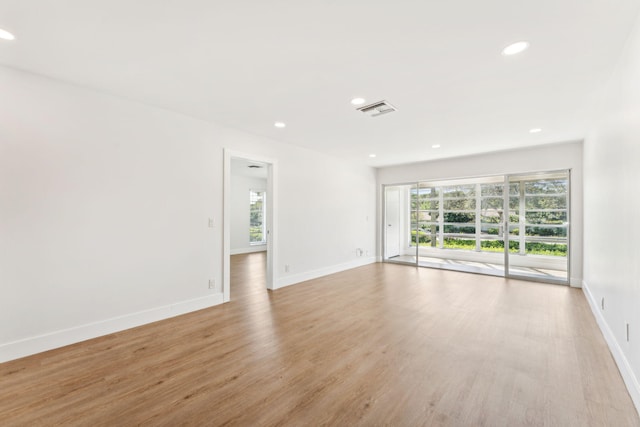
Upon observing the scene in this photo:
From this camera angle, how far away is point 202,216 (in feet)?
12.3

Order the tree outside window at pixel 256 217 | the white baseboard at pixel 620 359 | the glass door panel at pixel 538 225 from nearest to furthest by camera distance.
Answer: the white baseboard at pixel 620 359 < the glass door panel at pixel 538 225 < the tree outside window at pixel 256 217

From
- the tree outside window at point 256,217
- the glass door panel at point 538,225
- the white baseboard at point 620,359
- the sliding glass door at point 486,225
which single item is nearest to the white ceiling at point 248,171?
the tree outside window at point 256,217

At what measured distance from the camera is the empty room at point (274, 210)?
182 cm

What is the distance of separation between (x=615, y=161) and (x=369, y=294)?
321cm

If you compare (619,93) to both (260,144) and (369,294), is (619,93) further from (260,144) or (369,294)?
(260,144)

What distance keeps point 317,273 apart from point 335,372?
130 inches

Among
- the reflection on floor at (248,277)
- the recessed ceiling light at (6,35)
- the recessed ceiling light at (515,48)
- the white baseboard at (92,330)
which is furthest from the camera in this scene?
the reflection on floor at (248,277)

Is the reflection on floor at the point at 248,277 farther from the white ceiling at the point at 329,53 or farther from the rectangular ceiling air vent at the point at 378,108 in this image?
the rectangular ceiling air vent at the point at 378,108

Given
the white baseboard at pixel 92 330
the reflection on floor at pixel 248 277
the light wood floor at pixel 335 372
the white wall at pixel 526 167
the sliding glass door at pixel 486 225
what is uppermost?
the white wall at pixel 526 167

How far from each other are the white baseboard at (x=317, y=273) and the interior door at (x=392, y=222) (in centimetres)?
88

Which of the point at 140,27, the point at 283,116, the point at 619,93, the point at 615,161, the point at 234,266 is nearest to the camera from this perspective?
the point at 140,27

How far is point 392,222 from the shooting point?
26.0ft

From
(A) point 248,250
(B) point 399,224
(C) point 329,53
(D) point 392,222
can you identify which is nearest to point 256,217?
(A) point 248,250

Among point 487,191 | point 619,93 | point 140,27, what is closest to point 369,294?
point 619,93
